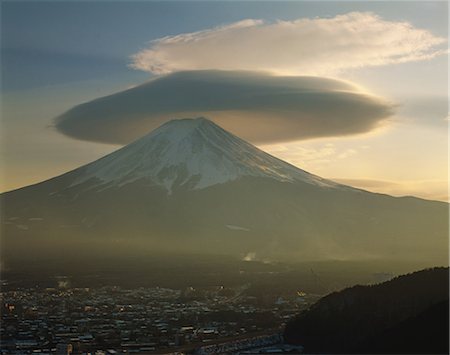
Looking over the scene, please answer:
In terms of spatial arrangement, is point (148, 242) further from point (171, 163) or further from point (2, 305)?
point (2, 305)

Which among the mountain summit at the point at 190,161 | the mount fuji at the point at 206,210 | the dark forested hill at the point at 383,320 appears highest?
the mountain summit at the point at 190,161

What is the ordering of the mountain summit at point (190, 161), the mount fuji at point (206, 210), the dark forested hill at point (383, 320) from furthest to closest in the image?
1. the mountain summit at point (190, 161)
2. the mount fuji at point (206, 210)
3. the dark forested hill at point (383, 320)

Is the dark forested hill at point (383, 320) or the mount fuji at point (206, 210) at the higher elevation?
the mount fuji at point (206, 210)

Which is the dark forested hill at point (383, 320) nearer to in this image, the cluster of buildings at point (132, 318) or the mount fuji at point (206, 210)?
the cluster of buildings at point (132, 318)

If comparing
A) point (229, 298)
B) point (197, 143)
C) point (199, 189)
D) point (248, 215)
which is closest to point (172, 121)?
point (197, 143)

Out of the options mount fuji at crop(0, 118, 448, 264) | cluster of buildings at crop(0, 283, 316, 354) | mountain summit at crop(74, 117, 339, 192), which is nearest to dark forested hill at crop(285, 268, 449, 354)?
cluster of buildings at crop(0, 283, 316, 354)

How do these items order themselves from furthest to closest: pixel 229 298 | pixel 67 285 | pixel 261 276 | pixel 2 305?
pixel 261 276 < pixel 67 285 < pixel 229 298 < pixel 2 305

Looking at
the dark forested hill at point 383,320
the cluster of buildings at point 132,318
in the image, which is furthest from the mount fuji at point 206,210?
the dark forested hill at point 383,320
